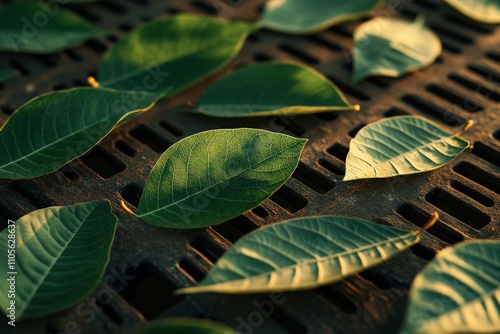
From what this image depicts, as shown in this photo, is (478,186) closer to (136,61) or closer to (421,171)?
(421,171)

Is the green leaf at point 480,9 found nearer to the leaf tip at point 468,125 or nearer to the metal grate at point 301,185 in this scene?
the metal grate at point 301,185

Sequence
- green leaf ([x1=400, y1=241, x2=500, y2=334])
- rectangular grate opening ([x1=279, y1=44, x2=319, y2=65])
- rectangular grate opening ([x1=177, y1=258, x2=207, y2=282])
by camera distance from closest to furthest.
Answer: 1. green leaf ([x1=400, y1=241, x2=500, y2=334])
2. rectangular grate opening ([x1=177, y1=258, x2=207, y2=282])
3. rectangular grate opening ([x1=279, y1=44, x2=319, y2=65])

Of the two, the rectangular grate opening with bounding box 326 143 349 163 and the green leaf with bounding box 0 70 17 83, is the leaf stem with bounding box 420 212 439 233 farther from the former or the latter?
the green leaf with bounding box 0 70 17 83

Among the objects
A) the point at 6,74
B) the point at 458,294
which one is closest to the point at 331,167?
the point at 458,294

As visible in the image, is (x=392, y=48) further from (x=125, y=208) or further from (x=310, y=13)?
(x=125, y=208)

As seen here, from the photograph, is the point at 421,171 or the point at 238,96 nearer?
the point at 421,171

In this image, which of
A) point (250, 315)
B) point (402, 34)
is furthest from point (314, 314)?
point (402, 34)

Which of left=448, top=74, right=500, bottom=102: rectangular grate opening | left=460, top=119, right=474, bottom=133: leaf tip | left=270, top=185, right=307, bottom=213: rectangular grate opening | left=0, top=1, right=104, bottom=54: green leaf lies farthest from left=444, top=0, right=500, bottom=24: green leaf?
left=0, top=1, right=104, bottom=54: green leaf

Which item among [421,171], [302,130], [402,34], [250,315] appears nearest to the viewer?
[250,315]
